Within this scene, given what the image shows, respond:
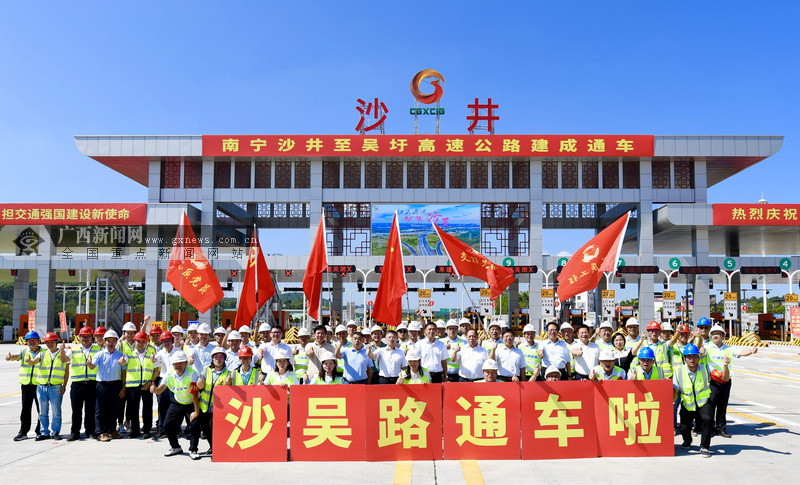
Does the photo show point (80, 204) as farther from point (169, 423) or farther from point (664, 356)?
point (664, 356)

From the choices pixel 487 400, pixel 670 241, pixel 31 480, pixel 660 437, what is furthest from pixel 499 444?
pixel 670 241

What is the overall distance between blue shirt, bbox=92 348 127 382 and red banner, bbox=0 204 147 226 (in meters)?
31.9

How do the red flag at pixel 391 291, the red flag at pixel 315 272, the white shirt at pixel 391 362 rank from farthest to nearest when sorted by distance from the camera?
the red flag at pixel 315 272, the red flag at pixel 391 291, the white shirt at pixel 391 362

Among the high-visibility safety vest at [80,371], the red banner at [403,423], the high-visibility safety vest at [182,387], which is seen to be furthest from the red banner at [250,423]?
the high-visibility safety vest at [80,371]

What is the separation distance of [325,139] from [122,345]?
102ft

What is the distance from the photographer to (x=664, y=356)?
1047 cm

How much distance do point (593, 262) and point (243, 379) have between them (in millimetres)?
6700

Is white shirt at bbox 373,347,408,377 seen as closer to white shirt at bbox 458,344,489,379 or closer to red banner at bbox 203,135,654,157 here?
white shirt at bbox 458,344,489,379

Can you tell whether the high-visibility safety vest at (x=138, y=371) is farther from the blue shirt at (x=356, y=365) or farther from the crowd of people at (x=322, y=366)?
the blue shirt at (x=356, y=365)

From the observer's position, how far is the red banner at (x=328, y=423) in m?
8.60

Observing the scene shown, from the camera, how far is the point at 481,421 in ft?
28.6

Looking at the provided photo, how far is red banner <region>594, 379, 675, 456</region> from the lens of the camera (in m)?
8.75

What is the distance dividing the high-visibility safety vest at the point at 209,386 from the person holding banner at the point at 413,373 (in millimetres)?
2397

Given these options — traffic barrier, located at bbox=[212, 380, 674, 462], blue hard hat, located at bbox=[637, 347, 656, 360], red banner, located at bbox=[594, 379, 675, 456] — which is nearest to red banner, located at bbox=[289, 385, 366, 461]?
traffic barrier, located at bbox=[212, 380, 674, 462]
